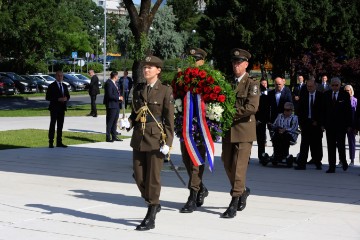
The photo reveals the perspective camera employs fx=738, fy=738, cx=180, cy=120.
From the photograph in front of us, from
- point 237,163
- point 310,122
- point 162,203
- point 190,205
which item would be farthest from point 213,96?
point 310,122

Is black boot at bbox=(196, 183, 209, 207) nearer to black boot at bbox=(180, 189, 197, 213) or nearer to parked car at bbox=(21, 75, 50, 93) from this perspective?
black boot at bbox=(180, 189, 197, 213)

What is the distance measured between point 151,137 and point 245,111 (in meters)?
1.44

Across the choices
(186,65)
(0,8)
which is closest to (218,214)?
(186,65)

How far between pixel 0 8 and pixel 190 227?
41192mm

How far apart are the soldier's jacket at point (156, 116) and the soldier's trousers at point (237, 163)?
1160 mm

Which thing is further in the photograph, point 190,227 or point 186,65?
point 186,65

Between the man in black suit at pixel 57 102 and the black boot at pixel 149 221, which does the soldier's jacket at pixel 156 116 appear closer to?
the black boot at pixel 149 221

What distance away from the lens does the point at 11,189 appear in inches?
470

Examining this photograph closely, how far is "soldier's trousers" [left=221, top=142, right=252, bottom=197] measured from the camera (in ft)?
31.5

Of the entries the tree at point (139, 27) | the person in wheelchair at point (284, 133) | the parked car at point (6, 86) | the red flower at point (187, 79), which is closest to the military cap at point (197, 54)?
the red flower at point (187, 79)

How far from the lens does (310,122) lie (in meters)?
14.9

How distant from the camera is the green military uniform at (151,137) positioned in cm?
888

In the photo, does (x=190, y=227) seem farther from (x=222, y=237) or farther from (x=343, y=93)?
(x=343, y=93)

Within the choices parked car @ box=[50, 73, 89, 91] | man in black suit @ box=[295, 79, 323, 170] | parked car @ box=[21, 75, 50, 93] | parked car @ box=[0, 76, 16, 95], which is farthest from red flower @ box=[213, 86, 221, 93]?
parked car @ box=[50, 73, 89, 91]
